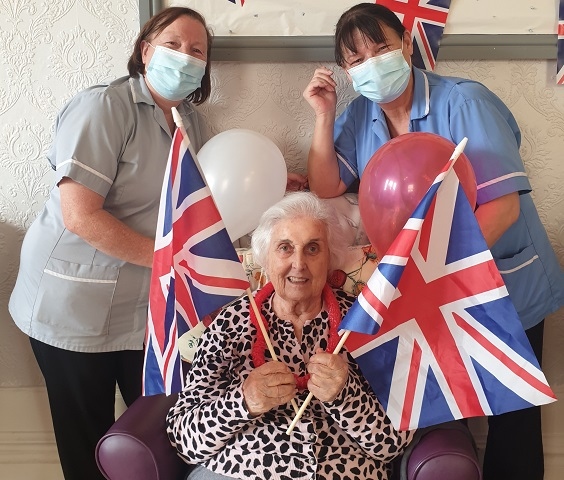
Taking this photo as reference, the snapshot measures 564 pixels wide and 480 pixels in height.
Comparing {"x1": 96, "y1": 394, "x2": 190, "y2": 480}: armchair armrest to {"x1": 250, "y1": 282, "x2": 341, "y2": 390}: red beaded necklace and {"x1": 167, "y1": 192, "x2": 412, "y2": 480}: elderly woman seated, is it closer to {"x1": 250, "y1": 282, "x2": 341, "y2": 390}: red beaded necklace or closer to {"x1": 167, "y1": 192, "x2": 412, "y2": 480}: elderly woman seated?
{"x1": 167, "y1": 192, "x2": 412, "y2": 480}: elderly woman seated

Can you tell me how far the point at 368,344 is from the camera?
1400 millimetres

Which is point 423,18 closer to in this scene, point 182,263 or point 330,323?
point 330,323

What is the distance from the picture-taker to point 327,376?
143 centimetres

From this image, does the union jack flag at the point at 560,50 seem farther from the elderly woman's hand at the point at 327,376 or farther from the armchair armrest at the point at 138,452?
the armchair armrest at the point at 138,452

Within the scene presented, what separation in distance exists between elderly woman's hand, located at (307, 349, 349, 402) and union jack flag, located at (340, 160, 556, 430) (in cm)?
7

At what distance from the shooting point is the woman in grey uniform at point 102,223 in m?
1.76

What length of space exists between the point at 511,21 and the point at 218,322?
54.3 inches

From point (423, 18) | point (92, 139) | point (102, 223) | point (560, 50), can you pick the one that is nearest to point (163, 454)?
point (102, 223)

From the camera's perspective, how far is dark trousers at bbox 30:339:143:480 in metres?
1.92

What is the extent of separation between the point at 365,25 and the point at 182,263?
2.96 ft

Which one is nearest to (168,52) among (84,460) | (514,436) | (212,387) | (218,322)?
(218,322)

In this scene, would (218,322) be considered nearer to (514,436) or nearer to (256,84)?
(256,84)

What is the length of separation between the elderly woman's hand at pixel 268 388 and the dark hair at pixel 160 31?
1.01 meters

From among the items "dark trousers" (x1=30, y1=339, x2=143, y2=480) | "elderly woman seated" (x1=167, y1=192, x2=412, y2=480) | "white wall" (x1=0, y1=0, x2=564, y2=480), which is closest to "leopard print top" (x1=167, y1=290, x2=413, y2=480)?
"elderly woman seated" (x1=167, y1=192, x2=412, y2=480)
